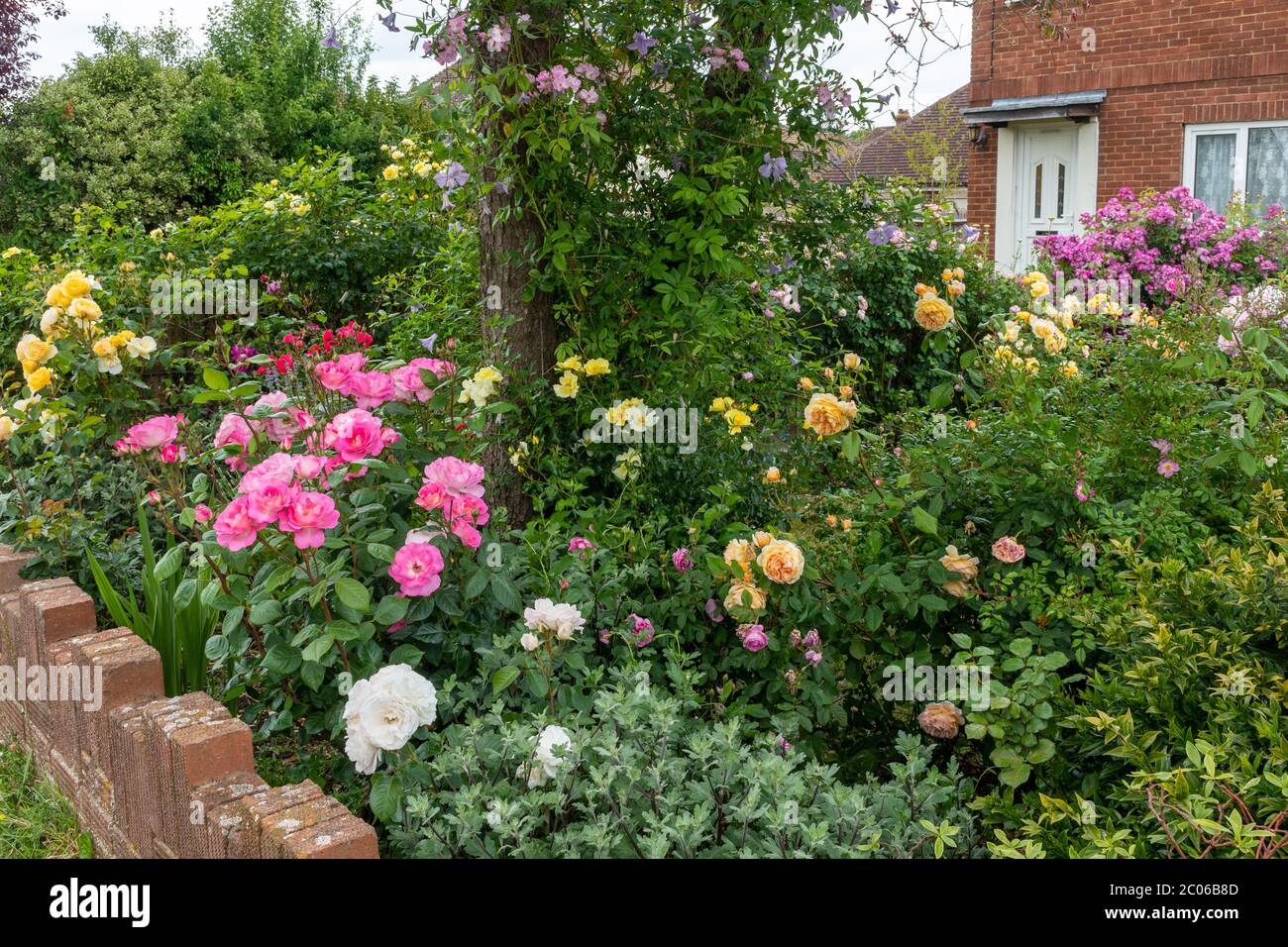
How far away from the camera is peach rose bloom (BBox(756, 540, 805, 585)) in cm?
282

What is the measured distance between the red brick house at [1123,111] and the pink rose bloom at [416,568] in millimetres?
10257

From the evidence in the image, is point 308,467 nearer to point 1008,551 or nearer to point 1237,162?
point 1008,551

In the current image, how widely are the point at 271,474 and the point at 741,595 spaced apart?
45.2 inches

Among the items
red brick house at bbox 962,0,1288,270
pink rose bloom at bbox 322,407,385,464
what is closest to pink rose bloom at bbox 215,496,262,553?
pink rose bloom at bbox 322,407,385,464

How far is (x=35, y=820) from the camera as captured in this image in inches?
130

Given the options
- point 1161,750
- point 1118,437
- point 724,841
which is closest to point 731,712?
point 724,841

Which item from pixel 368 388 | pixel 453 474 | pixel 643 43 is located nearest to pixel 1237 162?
pixel 643 43

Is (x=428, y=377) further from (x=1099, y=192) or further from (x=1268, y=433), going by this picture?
(x=1099, y=192)

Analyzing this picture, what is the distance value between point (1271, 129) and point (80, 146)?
12.8 meters

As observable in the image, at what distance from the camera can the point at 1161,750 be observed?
2.37m

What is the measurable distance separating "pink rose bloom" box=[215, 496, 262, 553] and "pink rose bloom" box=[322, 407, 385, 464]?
0.90ft

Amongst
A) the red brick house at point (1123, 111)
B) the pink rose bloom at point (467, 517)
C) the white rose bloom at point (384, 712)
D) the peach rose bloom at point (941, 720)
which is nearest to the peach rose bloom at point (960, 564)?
the peach rose bloom at point (941, 720)

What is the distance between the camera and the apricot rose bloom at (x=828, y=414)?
308 centimetres

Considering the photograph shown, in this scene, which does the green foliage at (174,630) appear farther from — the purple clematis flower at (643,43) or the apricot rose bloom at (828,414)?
the purple clematis flower at (643,43)
